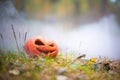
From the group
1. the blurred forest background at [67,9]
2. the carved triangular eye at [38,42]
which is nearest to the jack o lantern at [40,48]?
the carved triangular eye at [38,42]

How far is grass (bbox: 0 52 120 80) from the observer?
2117 millimetres

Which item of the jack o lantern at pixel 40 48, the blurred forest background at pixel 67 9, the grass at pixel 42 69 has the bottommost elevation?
the grass at pixel 42 69

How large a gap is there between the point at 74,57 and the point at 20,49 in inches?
23.7

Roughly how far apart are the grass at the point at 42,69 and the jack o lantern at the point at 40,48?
2.8 inches

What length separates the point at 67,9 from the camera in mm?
2891

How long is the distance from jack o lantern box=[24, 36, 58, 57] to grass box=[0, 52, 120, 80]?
7 centimetres

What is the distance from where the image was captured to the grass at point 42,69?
212 cm

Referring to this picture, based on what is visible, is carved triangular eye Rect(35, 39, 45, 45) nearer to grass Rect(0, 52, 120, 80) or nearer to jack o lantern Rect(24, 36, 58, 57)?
jack o lantern Rect(24, 36, 58, 57)

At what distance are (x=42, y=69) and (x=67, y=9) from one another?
36.5 inches

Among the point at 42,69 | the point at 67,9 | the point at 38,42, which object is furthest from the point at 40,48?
the point at 67,9

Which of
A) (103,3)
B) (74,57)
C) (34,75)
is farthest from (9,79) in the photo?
(103,3)

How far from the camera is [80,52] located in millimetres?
2867

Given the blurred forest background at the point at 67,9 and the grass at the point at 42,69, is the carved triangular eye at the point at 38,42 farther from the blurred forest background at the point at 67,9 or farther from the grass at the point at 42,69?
the blurred forest background at the point at 67,9

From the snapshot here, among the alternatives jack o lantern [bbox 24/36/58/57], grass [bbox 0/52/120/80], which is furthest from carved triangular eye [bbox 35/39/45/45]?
grass [bbox 0/52/120/80]
